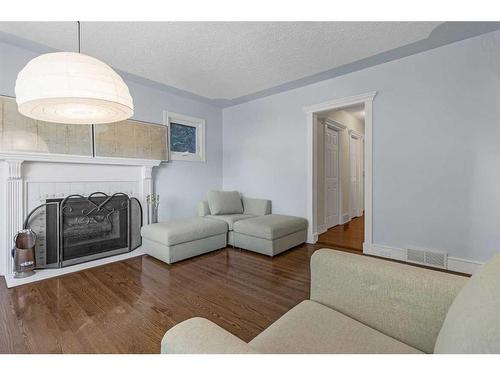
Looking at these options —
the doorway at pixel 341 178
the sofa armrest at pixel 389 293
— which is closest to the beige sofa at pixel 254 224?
the doorway at pixel 341 178

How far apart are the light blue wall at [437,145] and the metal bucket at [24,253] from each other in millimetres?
3851

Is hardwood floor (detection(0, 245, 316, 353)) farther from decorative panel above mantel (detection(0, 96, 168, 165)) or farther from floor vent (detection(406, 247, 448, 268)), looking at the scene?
decorative panel above mantel (detection(0, 96, 168, 165))

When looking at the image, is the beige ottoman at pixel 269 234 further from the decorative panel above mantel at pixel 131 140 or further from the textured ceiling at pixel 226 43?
the textured ceiling at pixel 226 43

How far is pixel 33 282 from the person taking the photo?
88.1 inches

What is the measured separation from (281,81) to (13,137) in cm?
320

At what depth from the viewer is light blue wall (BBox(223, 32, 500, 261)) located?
2283 mm

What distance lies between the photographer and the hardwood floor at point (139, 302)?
4.81 feet

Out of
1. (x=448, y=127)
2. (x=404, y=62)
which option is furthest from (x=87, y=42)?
(x=448, y=127)

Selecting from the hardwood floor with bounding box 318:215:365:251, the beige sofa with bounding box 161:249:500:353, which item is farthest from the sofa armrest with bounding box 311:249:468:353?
the hardwood floor with bounding box 318:215:365:251

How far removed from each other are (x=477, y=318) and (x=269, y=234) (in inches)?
96.2

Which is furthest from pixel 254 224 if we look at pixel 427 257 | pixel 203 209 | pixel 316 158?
pixel 427 257

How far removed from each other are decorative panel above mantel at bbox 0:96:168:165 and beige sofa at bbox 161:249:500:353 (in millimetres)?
2881

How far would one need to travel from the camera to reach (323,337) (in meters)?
0.91
